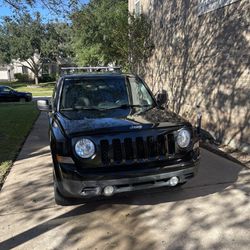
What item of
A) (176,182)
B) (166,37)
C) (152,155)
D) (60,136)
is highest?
(166,37)

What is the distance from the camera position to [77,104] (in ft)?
16.6

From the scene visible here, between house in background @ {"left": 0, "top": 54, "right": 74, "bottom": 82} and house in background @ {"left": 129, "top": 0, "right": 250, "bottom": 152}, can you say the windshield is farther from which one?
house in background @ {"left": 0, "top": 54, "right": 74, "bottom": 82}

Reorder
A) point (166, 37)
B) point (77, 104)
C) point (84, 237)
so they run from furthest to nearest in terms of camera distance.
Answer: point (166, 37) → point (77, 104) → point (84, 237)

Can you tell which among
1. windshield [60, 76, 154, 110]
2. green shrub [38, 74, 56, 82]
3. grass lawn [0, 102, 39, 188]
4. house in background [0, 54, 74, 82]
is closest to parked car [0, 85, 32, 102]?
grass lawn [0, 102, 39, 188]

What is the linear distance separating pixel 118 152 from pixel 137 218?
915mm

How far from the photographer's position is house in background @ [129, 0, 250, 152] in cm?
721

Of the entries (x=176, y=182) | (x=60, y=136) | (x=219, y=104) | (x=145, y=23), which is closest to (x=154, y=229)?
(x=176, y=182)

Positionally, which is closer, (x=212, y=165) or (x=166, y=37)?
(x=212, y=165)

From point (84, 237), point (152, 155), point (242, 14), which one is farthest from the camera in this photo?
point (242, 14)

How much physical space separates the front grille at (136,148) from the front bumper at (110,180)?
0.50ft

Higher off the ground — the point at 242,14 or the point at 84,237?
the point at 242,14

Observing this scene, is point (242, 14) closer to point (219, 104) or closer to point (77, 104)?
point (219, 104)

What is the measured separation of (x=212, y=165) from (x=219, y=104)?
101 inches

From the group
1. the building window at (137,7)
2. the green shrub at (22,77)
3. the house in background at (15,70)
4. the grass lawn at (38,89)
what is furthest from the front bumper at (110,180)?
the green shrub at (22,77)
